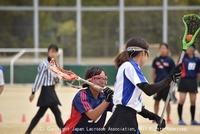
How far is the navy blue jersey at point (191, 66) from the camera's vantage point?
530 inches

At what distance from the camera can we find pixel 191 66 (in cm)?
1346

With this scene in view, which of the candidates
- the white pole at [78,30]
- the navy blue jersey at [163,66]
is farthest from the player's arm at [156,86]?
the white pole at [78,30]

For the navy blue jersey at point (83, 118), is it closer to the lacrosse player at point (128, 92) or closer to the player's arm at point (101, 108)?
the player's arm at point (101, 108)

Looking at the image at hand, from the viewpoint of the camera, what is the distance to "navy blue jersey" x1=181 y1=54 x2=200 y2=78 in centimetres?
1345

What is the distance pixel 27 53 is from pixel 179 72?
69.7ft

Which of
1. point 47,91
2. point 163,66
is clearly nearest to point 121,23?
point 163,66

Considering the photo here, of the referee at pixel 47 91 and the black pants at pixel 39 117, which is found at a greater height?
the referee at pixel 47 91

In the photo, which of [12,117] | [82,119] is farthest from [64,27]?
[82,119]

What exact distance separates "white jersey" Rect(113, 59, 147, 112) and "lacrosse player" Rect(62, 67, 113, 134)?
169 millimetres

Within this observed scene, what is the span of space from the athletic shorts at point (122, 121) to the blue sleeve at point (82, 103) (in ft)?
0.99

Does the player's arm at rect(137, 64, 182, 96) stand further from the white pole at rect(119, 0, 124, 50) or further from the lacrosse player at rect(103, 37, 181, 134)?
the white pole at rect(119, 0, 124, 50)

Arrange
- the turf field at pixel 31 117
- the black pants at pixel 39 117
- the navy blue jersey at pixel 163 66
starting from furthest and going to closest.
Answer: the navy blue jersey at pixel 163 66
the turf field at pixel 31 117
the black pants at pixel 39 117

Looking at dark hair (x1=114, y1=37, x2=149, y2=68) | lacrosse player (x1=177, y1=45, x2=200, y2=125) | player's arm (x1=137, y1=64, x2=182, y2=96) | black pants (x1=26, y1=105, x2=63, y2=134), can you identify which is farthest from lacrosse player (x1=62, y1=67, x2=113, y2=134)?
lacrosse player (x1=177, y1=45, x2=200, y2=125)

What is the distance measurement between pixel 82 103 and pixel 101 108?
0.28m
